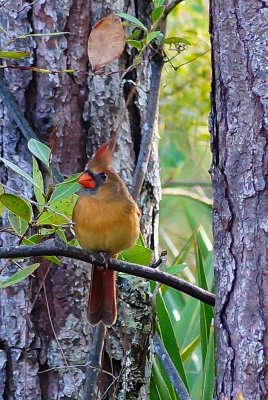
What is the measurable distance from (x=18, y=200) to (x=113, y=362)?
30.8 inches

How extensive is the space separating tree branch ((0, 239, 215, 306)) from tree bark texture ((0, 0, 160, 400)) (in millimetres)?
477

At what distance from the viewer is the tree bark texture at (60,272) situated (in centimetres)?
199

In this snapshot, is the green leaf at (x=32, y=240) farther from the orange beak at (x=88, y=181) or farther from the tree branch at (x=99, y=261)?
the orange beak at (x=88, y=181)

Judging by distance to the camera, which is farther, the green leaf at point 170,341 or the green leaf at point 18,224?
the green leaf at point 170,341

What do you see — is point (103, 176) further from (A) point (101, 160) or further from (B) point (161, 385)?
(B) point (161, 385)

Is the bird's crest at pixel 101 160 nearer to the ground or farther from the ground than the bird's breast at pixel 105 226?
farther from the ground

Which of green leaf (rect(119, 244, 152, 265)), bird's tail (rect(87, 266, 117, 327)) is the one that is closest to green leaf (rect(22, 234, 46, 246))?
green leaf (rect(119, 244, 152, 265))

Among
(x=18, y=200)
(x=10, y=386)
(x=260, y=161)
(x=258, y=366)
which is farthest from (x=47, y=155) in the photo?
(x=10, y=386)

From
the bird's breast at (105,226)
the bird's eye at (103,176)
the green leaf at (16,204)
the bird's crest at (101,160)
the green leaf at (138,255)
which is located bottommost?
the green leaf at (138,255)

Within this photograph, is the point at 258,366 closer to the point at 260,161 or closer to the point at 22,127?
the point at 260,161

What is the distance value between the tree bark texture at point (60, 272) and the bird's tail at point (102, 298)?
0.22ft

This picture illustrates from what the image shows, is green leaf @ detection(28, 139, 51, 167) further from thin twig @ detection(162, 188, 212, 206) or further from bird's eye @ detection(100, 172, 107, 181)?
thin twig @ detection(162, 188, 212, 206)

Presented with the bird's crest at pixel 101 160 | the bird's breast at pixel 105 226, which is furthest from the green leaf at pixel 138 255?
the bird's crest at pixel 101 160

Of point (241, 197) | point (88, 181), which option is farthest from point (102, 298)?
point (241, 197)
